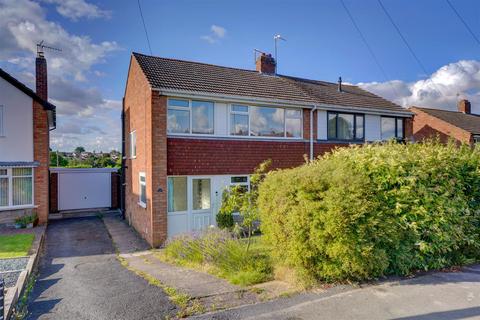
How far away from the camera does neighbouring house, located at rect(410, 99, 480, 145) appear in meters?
25.0

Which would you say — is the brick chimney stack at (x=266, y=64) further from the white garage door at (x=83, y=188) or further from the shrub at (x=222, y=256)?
the white garage door at (x=83, y=188)

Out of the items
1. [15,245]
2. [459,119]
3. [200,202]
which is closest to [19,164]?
[15,245]

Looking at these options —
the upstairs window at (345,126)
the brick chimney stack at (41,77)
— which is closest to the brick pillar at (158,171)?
the upstairs window at (345,126)

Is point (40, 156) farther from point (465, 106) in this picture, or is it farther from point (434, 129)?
point (465, 106)

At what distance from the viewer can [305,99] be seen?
534 inches

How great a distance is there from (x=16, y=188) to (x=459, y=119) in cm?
3296

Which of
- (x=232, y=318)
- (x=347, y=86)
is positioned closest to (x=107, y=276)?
(x=232, y=318)

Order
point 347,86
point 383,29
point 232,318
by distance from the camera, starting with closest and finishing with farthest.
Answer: point 232,318 < point 383,29 < point 347,86

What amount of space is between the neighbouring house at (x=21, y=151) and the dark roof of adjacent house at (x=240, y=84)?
16.6 ft

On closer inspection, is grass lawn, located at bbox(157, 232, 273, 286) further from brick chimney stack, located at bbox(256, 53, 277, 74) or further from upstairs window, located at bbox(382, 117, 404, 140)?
upstairs window, located at bbox(382, 117, 404, 140)

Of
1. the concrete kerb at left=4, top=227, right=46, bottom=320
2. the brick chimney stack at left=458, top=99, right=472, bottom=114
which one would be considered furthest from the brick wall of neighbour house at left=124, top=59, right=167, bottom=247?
the brick chimney stack at left=458, top=99, right=472, bottom=114

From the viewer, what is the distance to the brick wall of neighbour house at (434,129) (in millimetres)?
24856

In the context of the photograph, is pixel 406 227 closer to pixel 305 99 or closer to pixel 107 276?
pixel 107 276

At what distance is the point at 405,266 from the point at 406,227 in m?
0.79
